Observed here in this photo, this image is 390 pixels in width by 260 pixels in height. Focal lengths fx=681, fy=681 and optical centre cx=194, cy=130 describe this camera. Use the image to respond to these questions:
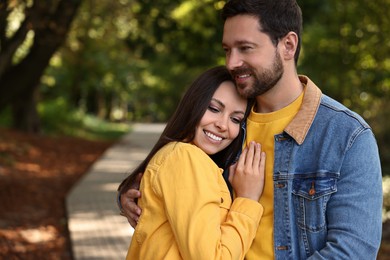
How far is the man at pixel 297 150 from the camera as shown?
94.1 inches

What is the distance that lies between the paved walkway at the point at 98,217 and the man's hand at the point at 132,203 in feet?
5.33

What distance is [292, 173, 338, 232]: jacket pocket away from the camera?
8.00 feet

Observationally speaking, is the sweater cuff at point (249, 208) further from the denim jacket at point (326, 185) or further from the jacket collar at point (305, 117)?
the jacket collar at point (305, 117)

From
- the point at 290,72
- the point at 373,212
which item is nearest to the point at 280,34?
the point at 290,72

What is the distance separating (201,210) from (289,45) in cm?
74

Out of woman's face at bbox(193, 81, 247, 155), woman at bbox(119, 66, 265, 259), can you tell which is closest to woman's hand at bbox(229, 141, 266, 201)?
woman at bbox(119, 66, 265, 259)

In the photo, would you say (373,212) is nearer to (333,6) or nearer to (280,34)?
(280,34)

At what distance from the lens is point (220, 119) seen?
2828mm

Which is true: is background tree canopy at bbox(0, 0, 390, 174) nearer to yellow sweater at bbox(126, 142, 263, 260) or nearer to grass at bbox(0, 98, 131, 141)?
yellow sweater at bbox(126, 142, 263, 260)

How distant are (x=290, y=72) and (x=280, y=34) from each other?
0.17 meters

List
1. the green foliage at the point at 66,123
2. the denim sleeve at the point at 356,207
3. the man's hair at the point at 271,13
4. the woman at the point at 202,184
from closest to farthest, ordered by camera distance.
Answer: the denim sleeve at the point at 356,207 < the woman at the point at 202,184 < the man's hair at the point at 271,13 < the green foliage at the point at 66,123

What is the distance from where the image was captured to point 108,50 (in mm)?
27172

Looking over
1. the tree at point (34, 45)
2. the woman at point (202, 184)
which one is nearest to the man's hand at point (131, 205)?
the woman at point (202, 184)

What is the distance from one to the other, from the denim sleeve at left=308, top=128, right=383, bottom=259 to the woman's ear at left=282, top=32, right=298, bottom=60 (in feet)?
1.45
